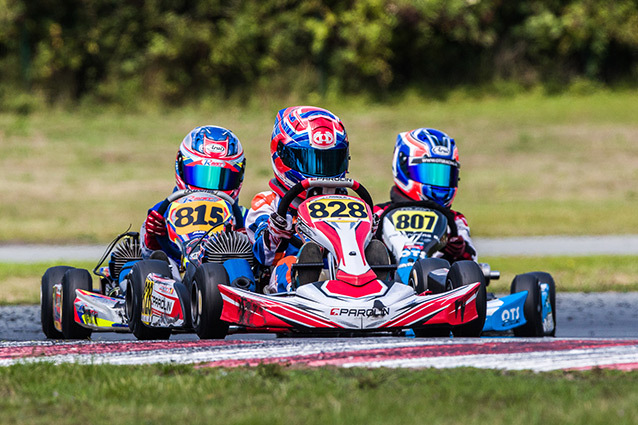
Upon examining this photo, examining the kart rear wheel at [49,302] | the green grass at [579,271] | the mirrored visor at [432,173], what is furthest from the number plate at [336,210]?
the green grass at [579,271]

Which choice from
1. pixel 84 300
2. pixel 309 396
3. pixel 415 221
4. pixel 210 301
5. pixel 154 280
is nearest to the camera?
pixel 309 396

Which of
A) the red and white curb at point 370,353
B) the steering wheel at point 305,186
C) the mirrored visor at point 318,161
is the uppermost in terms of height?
the mirrored visor at point 318,161

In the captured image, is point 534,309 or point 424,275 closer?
point 424,275

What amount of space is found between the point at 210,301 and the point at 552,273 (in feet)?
24.4

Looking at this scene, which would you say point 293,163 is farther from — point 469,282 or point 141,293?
point 469,282

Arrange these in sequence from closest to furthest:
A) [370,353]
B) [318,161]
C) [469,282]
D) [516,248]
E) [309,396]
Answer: [309,396], [370,353], [469,282], [318,161], [516,248]

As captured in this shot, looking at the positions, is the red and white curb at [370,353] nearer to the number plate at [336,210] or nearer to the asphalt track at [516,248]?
the number plate at [336,210]

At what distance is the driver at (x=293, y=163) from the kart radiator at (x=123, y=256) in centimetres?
149

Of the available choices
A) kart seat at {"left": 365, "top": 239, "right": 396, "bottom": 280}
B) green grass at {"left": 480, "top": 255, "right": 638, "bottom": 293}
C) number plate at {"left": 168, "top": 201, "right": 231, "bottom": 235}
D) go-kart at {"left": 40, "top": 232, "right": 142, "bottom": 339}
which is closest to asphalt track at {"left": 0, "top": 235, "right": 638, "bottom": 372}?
kart seat at {"left": 365, "top": 239, "right": 396, "bottom": 280}

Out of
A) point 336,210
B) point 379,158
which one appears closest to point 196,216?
point 336,210

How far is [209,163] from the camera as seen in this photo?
799 cm

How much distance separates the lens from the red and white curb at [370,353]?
15.9 feet

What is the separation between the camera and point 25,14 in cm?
3098

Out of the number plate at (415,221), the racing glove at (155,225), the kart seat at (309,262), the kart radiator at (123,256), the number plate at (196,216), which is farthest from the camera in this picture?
the kart radiator at (123,256)
